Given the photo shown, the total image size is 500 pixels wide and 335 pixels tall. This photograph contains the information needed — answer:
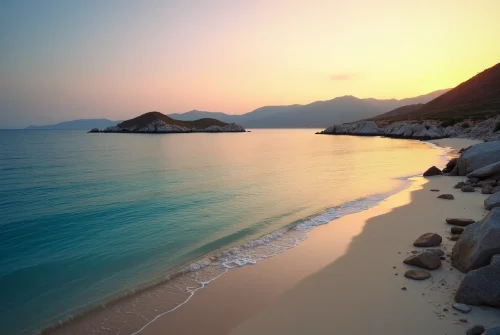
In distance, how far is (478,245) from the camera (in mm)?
7395

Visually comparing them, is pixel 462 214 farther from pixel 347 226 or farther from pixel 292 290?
pixel 292 290

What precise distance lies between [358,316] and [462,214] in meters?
9.88

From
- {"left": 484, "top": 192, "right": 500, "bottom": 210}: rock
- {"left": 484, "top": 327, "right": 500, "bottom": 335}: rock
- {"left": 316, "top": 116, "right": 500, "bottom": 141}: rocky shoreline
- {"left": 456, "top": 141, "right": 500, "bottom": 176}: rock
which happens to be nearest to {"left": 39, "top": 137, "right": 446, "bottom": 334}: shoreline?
{"left": 484, "top": 327, "right": 500, "bottom": 335}: rock

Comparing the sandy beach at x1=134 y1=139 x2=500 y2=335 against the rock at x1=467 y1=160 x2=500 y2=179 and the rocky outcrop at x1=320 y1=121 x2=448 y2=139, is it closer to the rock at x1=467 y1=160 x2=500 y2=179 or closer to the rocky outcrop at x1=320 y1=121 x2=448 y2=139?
the rock at x1=467 y1=160 x2=500 y2=179

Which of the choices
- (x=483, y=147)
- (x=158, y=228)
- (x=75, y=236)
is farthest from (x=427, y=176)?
(x=75, y=236)

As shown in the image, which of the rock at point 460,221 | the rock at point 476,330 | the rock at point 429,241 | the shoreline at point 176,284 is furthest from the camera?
the rock at point 460,221

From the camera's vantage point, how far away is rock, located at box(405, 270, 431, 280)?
7781 millimetres

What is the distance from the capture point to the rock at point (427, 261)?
8.20 meters

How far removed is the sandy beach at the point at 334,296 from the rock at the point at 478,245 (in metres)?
0.38

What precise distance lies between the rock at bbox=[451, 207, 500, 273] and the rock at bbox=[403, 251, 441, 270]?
Result: 42 cm

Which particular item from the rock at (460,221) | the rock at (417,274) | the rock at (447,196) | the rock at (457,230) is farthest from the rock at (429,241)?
the rock at (447,196)

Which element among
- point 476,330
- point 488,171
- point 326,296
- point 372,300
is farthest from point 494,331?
point 488,171

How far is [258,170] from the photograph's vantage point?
33656mm

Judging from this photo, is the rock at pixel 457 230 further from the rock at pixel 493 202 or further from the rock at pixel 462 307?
the rock at pixel 462 307
